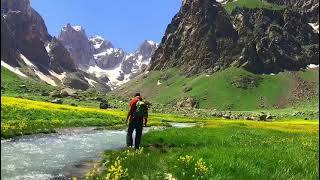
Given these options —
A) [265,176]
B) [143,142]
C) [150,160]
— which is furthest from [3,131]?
[265,176]

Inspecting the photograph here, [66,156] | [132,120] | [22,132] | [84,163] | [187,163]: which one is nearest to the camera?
[187,163]

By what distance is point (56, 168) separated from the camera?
21.2 meters

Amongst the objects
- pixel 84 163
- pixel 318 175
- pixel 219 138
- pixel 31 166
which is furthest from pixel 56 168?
pixel 219 138

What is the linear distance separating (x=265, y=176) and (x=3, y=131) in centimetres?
2467

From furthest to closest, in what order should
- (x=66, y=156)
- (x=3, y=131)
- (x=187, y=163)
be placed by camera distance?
(x=3, y=131) → (x=66, y=156) → (x=187, y=163)

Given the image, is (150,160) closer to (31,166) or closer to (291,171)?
(31,166)

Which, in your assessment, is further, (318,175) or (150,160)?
(150,160)

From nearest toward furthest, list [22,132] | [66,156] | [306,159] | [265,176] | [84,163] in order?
1. [265,176]
2. [306,159]
3. [84,163]
4. [66,156]
5. [22,132]

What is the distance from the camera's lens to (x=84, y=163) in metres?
23.8

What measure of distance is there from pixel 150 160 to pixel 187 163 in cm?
456

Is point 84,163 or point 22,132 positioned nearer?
point 84,163

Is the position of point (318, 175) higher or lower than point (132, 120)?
lower

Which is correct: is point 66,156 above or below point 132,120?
below

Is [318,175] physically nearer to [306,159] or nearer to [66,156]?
[306,159]
